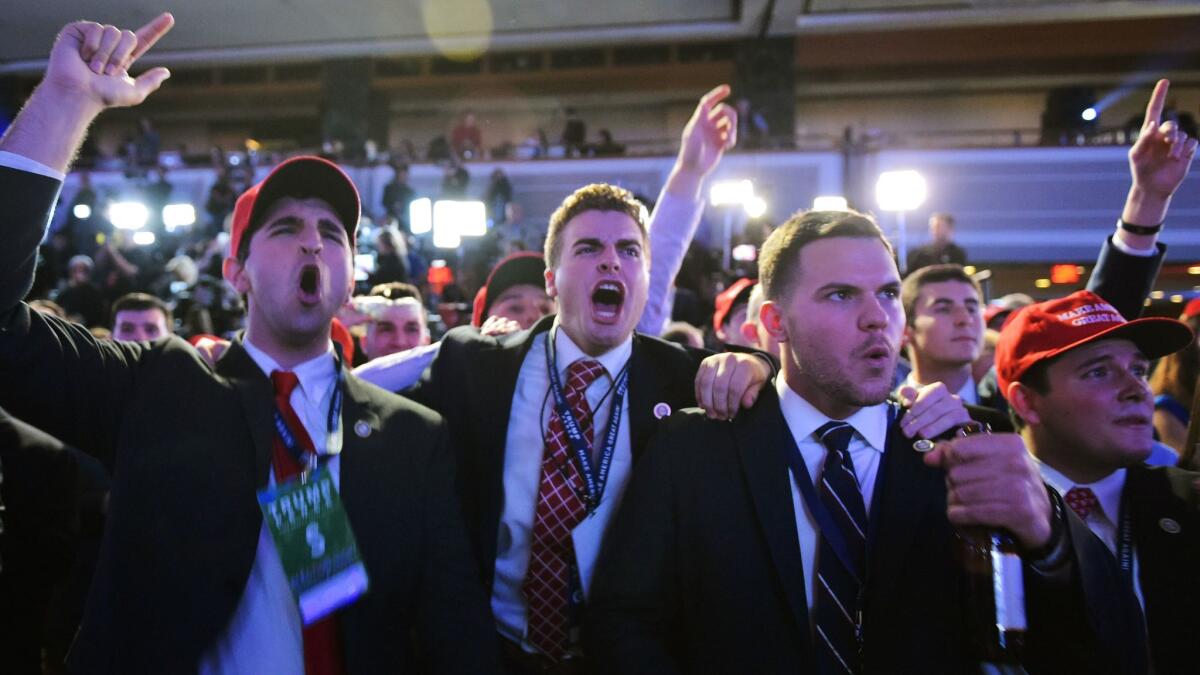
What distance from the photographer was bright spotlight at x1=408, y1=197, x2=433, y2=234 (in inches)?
419

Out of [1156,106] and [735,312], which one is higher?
[1156,106]

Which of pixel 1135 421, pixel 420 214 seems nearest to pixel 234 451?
pixel 1135 421

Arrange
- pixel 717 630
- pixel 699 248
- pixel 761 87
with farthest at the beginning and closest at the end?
1. pixel 761 87
2. pixel 699 248
3. pixel 717 630

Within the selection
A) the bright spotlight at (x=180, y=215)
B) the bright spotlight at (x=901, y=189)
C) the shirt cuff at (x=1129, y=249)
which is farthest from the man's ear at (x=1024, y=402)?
the bright spotlight at (x=180, y=215)

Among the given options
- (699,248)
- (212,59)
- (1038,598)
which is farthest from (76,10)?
(1038,598)

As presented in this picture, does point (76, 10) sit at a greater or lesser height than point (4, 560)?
greater

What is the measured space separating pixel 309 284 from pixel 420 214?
948 centimetres

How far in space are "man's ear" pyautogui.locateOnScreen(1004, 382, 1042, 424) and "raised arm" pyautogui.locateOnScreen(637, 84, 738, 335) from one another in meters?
1.08

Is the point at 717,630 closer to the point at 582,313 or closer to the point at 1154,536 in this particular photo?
the point at 582,313

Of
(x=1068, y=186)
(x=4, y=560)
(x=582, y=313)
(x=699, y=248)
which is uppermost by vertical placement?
(x=1068, y=186)

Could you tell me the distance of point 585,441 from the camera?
1.70 m

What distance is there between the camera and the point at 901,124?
55.1 ft

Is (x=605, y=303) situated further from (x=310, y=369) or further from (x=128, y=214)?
(x=128, y=214)

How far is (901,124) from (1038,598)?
17.8 metres
